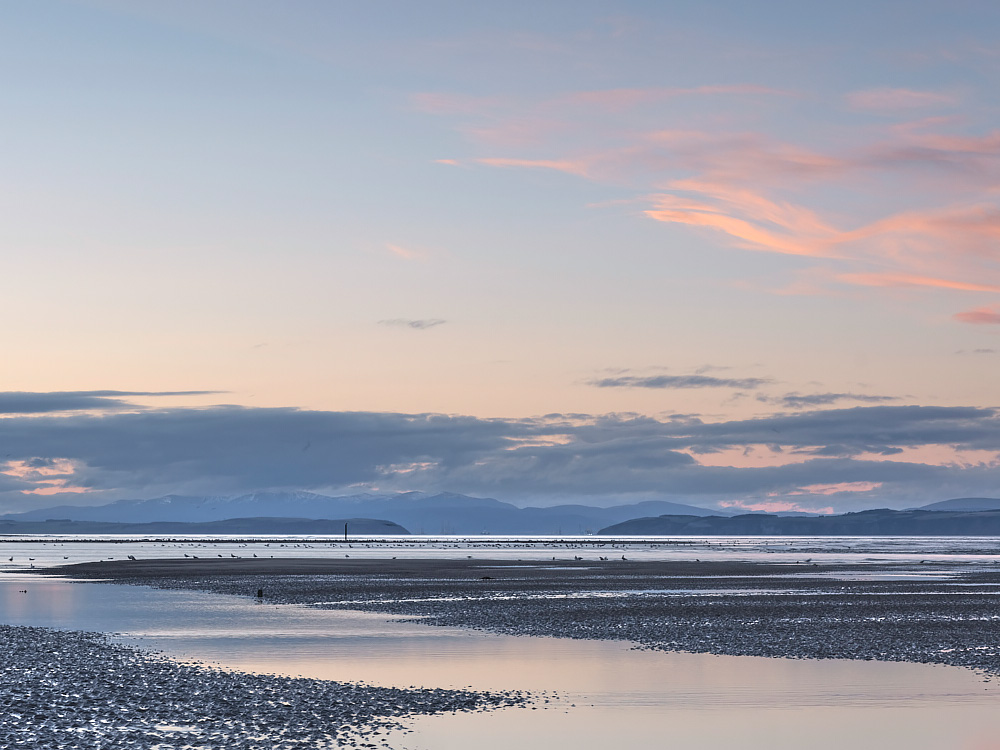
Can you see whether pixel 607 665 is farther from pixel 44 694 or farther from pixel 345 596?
pixel 345 596

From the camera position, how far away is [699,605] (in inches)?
2365

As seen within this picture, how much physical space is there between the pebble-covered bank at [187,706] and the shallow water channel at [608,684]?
135 cm

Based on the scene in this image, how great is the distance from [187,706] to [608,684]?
1186 cm

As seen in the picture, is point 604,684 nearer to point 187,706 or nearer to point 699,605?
point 187,706

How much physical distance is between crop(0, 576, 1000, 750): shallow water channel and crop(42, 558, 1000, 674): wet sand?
335 cm

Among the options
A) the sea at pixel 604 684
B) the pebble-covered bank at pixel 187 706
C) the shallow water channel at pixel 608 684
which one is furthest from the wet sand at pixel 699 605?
the pebble-covered bank at pixel 187 706

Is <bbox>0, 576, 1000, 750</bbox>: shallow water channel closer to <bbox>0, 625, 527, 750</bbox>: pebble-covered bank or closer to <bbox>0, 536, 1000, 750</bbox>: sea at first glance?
<bbox>0, 536, 1000, 750</bbox>: sea

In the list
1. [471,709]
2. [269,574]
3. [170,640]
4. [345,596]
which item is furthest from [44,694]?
[269,574]

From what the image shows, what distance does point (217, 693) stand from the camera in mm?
28938

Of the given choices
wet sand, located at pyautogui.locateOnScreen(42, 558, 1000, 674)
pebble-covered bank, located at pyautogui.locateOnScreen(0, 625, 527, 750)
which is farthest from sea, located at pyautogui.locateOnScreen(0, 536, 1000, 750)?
wet sand, located at pyautogui.locateOnScreen(42, 558, 1000, 674)

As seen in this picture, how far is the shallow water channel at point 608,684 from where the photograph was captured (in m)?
25.7

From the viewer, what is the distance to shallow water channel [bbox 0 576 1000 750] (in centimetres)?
2567

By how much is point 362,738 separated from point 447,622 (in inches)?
1097

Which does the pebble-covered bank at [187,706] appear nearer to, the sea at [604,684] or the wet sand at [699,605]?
the sea at [604,684]
